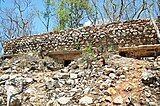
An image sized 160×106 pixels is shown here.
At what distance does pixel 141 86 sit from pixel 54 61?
4.91 m

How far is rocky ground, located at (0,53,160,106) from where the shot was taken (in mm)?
7629

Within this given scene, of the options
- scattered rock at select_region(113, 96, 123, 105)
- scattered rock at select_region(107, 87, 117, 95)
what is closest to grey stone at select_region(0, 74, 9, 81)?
scattered rock at select_region(107, 87, 117, 95)

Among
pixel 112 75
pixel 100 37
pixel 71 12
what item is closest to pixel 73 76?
pixel 112 75

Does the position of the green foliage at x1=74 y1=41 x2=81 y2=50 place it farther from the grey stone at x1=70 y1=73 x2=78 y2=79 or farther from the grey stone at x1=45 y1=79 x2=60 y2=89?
the grey stone at x1=45 y1=79 x2=60 y2=89

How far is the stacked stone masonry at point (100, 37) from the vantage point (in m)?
11.6

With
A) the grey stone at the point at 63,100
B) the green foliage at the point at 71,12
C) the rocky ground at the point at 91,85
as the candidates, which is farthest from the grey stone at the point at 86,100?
the green foliage at the point at 71,12

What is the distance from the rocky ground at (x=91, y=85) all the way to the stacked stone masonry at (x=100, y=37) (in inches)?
70.1

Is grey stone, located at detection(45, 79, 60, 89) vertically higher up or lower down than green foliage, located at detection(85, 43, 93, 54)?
lower down

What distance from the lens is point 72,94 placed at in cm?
804

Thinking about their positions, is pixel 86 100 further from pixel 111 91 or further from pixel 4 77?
pixel 4 77

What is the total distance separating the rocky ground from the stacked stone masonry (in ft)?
5.84

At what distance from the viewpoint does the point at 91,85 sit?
824 centimetres

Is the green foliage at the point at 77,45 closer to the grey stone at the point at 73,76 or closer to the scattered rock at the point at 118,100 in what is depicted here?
the grey stone at the point at 73,76

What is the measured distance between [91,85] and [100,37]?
169 inches
